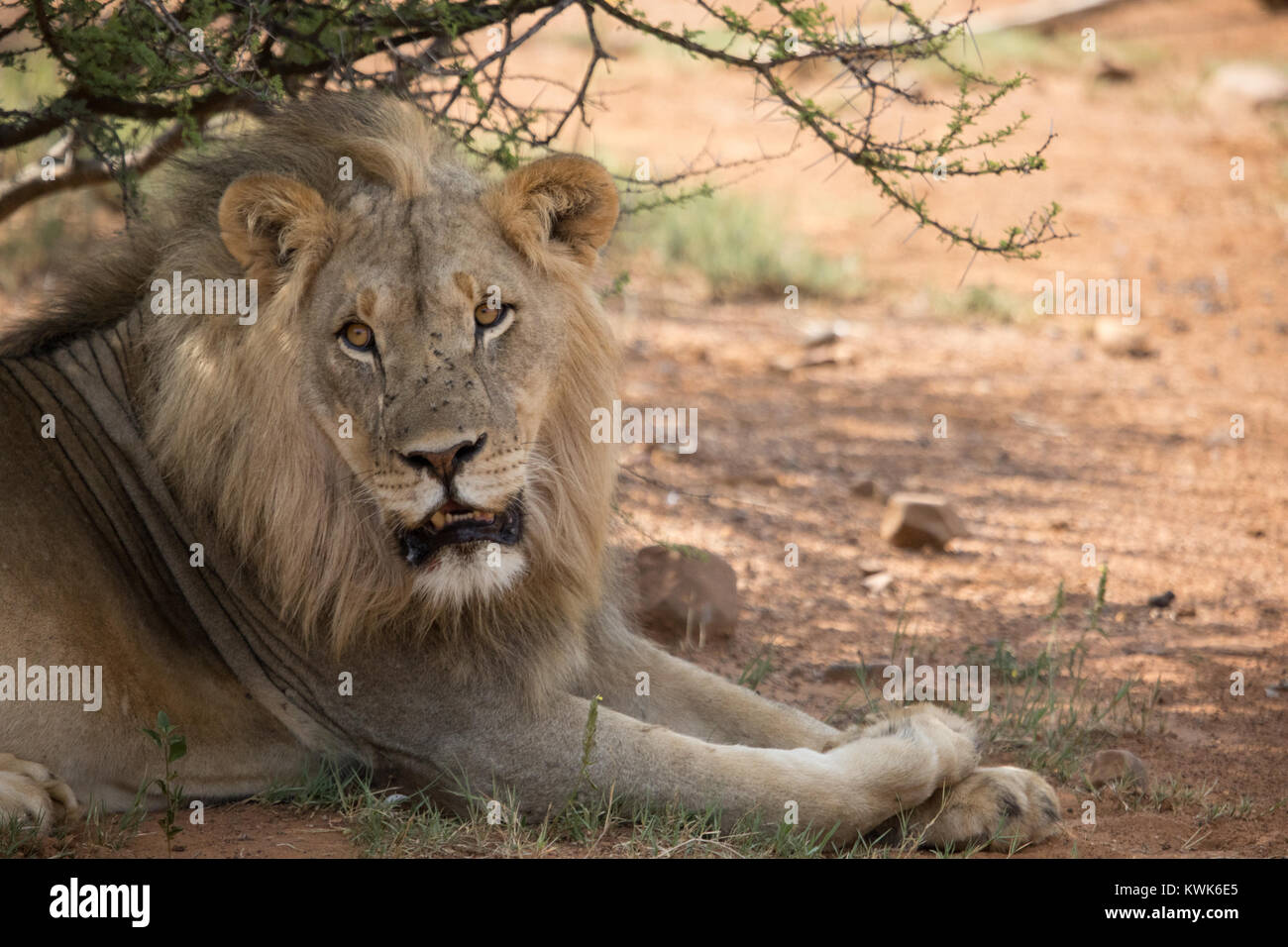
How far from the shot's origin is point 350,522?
3754 millimetres

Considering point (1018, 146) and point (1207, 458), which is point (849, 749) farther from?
point (1018, 146)

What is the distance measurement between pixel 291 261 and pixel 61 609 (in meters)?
1.15

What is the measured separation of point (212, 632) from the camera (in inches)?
157

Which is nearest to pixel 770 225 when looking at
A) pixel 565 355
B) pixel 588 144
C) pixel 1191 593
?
pixel 588 144

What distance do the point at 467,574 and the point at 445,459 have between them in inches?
14.4

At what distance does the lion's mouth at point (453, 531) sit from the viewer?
11.4ft

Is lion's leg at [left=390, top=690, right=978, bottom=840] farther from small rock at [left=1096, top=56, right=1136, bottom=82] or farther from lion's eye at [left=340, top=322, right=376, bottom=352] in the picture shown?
small rock at [left=1096, top=56, right=1136, bottom=82]

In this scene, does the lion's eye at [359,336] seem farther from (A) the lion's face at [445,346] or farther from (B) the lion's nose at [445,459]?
(B) the lion's nose at [445,459]

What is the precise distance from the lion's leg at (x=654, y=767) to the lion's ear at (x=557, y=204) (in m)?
1.27

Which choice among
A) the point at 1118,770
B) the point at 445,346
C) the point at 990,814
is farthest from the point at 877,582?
the point at 445,346

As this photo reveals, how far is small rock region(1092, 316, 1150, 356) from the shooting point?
9812 mm

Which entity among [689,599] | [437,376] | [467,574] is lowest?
[689,599]

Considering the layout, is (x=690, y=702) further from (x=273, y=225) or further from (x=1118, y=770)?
(x=273, y=225)

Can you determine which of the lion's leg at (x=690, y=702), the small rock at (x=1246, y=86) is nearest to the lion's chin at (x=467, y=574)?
the lion's leg at (x=690, y=702)
